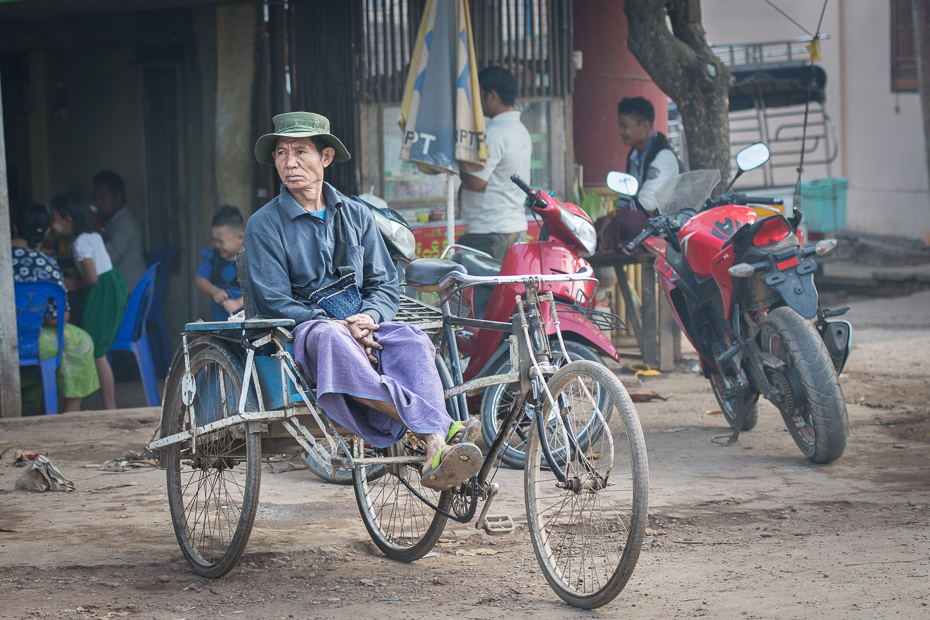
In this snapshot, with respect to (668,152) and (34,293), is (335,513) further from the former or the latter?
(668,152)

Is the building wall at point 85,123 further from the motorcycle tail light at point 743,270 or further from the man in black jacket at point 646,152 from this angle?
the motorcycle tail light at point 743,270

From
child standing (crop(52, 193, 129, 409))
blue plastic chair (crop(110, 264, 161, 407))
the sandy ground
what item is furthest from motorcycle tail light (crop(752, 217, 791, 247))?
child standing (crop(52, 193, 129, 409))

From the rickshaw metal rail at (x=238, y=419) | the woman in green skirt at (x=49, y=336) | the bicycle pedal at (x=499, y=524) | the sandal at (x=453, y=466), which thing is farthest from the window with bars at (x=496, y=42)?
the sandal at (x=453, y=466)

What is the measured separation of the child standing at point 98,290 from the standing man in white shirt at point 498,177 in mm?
2617

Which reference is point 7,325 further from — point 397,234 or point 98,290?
point 397,234

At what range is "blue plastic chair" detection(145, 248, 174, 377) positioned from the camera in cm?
767

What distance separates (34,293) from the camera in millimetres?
6301

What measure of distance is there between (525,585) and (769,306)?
8.16ft

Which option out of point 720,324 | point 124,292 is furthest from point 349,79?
point 720,324

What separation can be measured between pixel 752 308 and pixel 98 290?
15.1 feet

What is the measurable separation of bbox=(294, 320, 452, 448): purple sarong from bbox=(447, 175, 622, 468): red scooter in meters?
1.65

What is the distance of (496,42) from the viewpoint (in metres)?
8.12

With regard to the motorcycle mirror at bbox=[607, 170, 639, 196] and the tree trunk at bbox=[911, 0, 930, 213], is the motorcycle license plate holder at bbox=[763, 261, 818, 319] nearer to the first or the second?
the motorcycle mirror at bbox=[607, 170, 639, 196]

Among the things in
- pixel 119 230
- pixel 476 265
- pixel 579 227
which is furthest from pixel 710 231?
pixel 119 230
